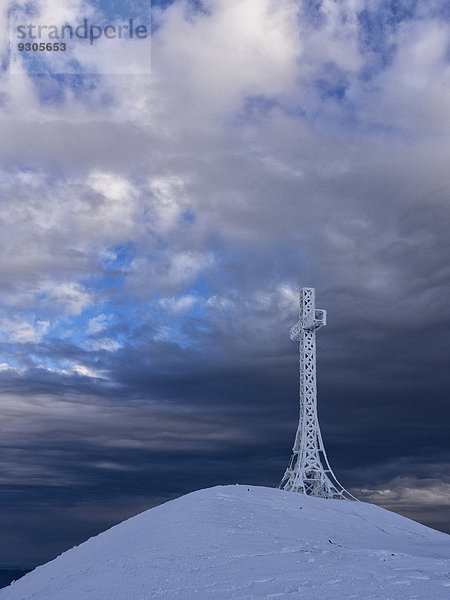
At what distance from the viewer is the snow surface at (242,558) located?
1453 cm

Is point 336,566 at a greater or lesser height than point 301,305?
lesser

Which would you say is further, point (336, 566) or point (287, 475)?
point (287, 475)

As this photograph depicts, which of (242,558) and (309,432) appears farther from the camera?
(309,432)

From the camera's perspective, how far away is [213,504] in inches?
1047

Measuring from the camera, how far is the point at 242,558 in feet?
57.1

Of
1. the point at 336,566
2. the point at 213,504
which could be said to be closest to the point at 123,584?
the point at 336,566

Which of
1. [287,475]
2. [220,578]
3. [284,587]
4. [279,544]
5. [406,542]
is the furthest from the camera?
[287,475]

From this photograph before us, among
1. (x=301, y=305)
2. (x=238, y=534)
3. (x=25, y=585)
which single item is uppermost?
(x=301, y=305)

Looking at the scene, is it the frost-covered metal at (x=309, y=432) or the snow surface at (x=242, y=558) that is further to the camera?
the frost-covered metal at (x=309, y=432)

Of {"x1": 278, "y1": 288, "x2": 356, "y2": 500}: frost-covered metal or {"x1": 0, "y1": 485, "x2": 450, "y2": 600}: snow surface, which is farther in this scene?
{"x1": 278, "y1": 288, "x2": 356, "y2": 500}: frost-covered metal

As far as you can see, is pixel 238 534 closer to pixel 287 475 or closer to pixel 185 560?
A: pixel 185 560

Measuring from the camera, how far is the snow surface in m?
14.5

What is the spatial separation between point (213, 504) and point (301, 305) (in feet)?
113

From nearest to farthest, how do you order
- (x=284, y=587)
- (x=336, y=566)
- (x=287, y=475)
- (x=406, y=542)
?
(x=284, y=587) < (x=336, y=566) < (x=406, y=542) < (x=287, y=475)
